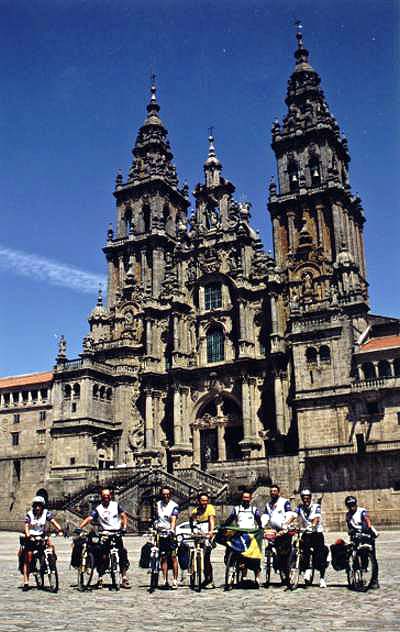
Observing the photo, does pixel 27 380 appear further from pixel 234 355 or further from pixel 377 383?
pixel 377 383

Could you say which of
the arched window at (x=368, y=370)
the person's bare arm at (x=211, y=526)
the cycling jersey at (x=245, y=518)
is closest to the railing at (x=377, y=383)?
the arched window at (x=368, y=370)

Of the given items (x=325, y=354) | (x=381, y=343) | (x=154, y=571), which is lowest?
(x=154, y=571)

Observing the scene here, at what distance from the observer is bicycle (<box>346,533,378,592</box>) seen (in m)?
14.3

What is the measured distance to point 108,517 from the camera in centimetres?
1493

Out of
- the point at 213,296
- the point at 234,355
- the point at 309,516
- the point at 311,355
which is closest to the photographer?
the point at 309,516

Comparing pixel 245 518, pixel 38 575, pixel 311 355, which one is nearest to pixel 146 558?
pixel 245 518

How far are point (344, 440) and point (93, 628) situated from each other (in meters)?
39.0

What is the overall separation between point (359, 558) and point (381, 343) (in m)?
36.9

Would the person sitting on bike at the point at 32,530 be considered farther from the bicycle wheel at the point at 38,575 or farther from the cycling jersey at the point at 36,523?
the bicycle wheel at the point at 38,575

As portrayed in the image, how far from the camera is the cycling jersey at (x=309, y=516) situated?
49.4 feet

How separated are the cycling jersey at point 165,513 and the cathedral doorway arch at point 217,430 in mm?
41932

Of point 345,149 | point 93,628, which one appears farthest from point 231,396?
point 93,628

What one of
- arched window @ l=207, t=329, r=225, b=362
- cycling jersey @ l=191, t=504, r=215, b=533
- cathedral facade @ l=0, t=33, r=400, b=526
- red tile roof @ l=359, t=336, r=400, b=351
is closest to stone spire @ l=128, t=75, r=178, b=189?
cathedral facade @ l=0, t=33, r=400, b=526

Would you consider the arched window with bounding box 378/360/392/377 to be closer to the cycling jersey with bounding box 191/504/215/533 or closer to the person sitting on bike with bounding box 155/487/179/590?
the cycling jersey with bounding box 191/504/215/533
